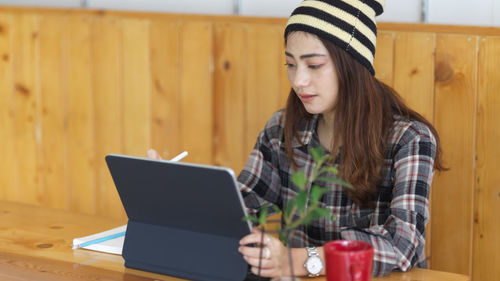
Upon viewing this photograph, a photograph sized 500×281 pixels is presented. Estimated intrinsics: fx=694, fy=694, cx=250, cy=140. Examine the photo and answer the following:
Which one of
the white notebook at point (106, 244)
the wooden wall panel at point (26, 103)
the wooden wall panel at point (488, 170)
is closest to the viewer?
the white notebook at point (106, 244)

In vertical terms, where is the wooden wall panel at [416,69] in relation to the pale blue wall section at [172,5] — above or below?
below

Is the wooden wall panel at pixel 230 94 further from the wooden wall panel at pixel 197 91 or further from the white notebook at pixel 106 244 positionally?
the white notebook at pixel 106 244

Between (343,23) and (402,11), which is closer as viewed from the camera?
(343,23)

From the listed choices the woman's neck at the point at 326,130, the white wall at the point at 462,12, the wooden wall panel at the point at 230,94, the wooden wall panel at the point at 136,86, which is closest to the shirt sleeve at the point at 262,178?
the woman's neck at the point at 326,130

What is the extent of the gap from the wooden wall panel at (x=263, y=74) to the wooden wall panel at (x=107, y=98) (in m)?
0.62

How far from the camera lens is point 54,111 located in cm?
310

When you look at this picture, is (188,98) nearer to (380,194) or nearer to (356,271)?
(380,194)

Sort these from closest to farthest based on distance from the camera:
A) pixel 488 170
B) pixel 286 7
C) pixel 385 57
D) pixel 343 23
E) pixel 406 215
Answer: pixel 406 215 < pixel 343 23 < pixel 488 170 < pixel 385 57 < pixel 286 7

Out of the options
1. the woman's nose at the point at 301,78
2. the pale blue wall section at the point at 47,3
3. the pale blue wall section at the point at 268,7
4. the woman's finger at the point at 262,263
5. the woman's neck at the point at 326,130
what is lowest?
the woman's finger at the point at 262,263

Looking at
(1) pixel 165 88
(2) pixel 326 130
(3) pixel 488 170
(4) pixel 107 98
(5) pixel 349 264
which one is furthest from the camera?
(4) pixel 107 98

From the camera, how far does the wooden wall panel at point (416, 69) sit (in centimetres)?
218

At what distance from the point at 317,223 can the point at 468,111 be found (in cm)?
63

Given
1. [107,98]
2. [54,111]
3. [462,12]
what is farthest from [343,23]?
[54,111]

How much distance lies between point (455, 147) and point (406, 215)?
662 millimetres
